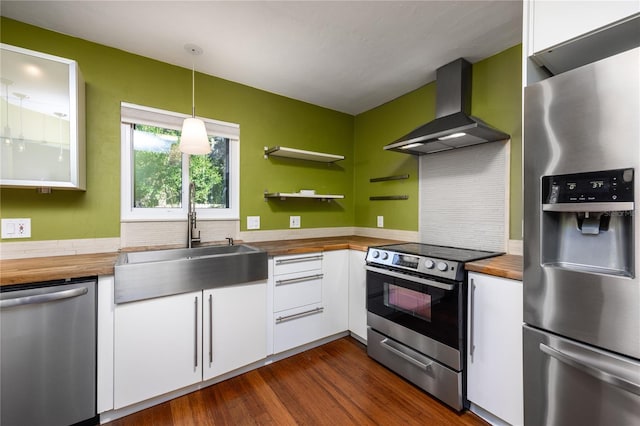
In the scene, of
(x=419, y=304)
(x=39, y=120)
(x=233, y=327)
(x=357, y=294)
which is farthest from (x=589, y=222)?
(x=39, y=120)

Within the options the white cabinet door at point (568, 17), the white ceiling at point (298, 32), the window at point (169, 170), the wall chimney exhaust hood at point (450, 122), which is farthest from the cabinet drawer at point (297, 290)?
the white cabinet door at point (568, 17)

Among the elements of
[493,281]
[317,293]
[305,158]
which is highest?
[305,158]

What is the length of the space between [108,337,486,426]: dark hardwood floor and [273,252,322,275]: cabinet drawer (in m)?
0.73

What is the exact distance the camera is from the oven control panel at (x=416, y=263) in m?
1.59

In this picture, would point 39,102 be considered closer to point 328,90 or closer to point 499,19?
Answer: point 328,90

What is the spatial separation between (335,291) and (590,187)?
5.88ft

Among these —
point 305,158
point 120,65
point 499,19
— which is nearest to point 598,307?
point 499,19

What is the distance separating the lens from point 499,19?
1628 millimetres

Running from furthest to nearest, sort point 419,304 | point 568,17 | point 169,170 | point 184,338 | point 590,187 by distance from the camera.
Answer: point 169,170 < point 419,304 < point 184,338 < point 568,17 < point 590,187

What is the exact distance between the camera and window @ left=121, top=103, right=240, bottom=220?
207cm

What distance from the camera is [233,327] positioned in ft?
6.09

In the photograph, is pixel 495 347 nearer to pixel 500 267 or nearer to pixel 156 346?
pixel 500 267

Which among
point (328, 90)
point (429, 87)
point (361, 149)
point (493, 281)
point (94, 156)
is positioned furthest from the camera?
point (361, 149)

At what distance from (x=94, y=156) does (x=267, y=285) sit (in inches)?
60.5
